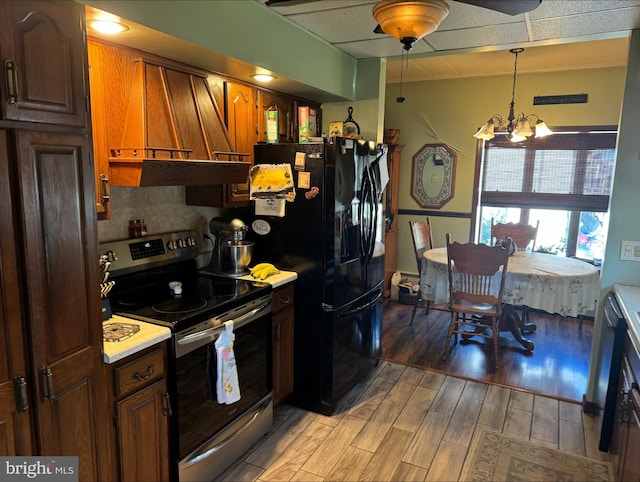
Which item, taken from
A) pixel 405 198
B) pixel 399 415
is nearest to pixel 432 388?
pixel 399 415

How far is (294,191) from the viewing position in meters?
2.70

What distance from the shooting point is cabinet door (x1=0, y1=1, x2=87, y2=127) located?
1.32 meters

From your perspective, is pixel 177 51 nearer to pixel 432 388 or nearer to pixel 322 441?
pixel 322 441

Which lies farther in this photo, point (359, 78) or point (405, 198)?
point (405, 198)

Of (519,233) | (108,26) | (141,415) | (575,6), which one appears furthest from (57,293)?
(519,233)

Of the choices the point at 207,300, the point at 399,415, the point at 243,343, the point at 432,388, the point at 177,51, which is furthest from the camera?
the point at 432,388

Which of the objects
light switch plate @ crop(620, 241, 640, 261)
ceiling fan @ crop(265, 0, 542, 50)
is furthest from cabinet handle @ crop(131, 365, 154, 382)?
light switch plate @ crop(620, 241, 640, 261)

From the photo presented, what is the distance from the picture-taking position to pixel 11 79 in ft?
4.33

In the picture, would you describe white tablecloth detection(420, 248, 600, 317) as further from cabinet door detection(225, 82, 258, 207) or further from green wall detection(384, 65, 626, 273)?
cabinet door detection(225, 82, 258, 207)

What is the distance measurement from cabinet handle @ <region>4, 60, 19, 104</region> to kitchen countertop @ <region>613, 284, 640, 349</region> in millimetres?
2408

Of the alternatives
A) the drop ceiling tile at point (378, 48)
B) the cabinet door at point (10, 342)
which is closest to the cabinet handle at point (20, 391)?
the cabinet door at point (10, 342)

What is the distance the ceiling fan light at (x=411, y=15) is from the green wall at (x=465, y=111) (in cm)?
291

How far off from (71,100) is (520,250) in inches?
157

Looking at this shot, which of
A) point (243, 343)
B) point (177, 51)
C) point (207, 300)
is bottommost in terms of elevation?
point (243, 343)
